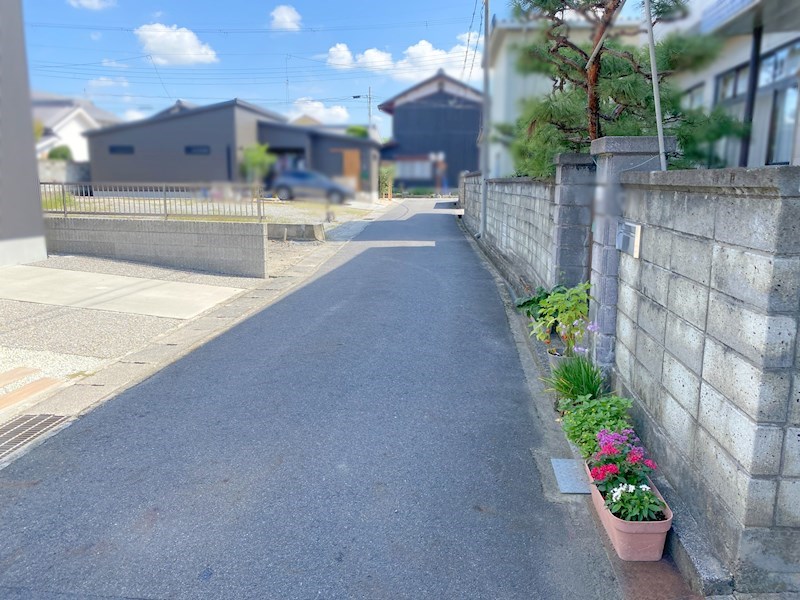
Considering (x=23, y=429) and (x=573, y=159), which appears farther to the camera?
(x=573, y=159)

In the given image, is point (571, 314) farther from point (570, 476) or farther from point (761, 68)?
point (761, 68)

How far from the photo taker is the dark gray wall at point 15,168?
520 cm

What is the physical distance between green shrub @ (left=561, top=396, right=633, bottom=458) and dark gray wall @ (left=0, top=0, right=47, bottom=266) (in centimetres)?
475

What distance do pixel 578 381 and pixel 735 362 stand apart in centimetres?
172

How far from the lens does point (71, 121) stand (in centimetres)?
244

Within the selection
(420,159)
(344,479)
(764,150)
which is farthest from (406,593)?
(764,150)

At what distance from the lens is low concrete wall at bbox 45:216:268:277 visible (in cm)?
954

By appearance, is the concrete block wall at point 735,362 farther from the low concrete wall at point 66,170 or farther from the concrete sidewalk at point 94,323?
the concrete sidewalk at point 94,323

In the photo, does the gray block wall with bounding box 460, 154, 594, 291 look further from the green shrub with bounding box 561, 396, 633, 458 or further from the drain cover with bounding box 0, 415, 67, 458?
the drain cover with bounding box 0, 415, 67, 458

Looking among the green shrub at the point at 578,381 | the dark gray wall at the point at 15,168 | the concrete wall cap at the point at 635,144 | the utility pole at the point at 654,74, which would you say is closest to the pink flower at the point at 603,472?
the green shrub at the point at 578,381

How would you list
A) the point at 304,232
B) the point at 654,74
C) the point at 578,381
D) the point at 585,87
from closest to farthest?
1. the point at 654,74
2. the point at 578,381
3. the point at 585,87
4. the point at 304,232

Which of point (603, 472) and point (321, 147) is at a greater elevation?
point (321, 147)

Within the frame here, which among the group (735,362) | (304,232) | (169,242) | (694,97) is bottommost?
(304,232)

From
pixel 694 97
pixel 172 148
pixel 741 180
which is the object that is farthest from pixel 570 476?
pixel 172 148
